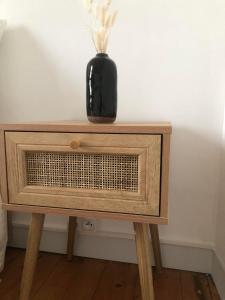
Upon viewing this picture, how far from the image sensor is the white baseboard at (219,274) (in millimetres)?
816

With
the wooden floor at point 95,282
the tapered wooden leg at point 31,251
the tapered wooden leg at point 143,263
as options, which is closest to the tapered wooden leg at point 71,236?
the wooden floor at point 95,282

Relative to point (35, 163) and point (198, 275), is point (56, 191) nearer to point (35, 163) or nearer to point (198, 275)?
point (35, 163)

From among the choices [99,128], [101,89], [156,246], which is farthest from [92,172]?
[156,246]

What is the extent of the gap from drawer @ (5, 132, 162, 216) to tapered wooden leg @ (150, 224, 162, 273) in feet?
1.09

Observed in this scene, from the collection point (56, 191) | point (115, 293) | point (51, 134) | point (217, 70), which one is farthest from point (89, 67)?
point (115, 293)

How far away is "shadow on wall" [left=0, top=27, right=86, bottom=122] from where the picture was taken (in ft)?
3.24

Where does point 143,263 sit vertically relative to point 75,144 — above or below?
below

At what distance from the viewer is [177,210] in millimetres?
953

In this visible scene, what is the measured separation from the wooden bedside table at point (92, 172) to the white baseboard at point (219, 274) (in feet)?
1.12

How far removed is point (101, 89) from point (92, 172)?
223mm

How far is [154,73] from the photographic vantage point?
909 millimetres

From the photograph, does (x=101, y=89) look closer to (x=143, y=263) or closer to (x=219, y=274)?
(x=143, y=263)

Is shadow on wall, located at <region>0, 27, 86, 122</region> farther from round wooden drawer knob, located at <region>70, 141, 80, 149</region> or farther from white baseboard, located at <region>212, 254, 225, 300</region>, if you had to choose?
white baseboard, located at <region>212, 254, 225, 300</region>

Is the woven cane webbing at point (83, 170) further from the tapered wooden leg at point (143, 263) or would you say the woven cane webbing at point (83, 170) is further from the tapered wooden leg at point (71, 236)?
the tapered wooden leg at point (71, 236)
